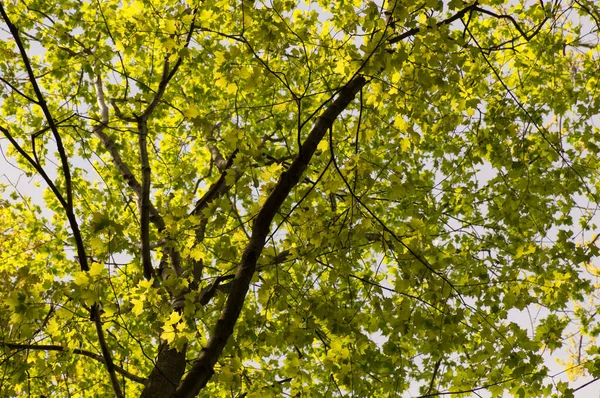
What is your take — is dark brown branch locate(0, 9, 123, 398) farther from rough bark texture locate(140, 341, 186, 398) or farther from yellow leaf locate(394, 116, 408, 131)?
yellow leaf locate(394, 116, 408, 131)

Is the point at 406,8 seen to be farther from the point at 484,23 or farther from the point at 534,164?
the point at 484,23

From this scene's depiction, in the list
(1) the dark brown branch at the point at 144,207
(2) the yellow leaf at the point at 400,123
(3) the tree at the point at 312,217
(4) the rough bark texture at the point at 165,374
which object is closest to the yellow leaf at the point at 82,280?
(3) the tree at the point at 312,217

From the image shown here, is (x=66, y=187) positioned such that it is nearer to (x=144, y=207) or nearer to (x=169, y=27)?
(x=169, y=27)

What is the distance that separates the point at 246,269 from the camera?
3504mm

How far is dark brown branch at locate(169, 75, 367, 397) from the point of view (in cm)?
318

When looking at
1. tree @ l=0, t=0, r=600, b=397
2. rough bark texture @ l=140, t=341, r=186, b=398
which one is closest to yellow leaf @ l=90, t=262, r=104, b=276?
tree @ l=0, t=0, r=600, b=397

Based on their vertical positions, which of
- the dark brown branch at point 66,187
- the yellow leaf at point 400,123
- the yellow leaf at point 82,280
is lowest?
the yellow leaf at point 82,280

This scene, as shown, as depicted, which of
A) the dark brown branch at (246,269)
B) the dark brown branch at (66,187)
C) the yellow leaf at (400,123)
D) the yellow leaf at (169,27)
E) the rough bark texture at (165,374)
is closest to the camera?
the dark brown branch at (66,187)

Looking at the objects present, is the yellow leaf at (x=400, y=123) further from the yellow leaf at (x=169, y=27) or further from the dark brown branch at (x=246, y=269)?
the yellow leaf at (x=169, y=27)

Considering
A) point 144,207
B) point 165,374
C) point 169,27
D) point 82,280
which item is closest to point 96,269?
point 82,280

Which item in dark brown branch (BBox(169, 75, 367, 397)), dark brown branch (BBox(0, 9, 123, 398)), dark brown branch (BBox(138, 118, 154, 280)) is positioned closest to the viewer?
dark brown branch (BBox(0, 9, 123, 398))

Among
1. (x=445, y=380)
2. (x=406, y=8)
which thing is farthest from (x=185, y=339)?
(x=445, y=380)

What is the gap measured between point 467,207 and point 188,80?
4816 mm

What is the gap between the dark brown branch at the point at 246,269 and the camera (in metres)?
3.18
